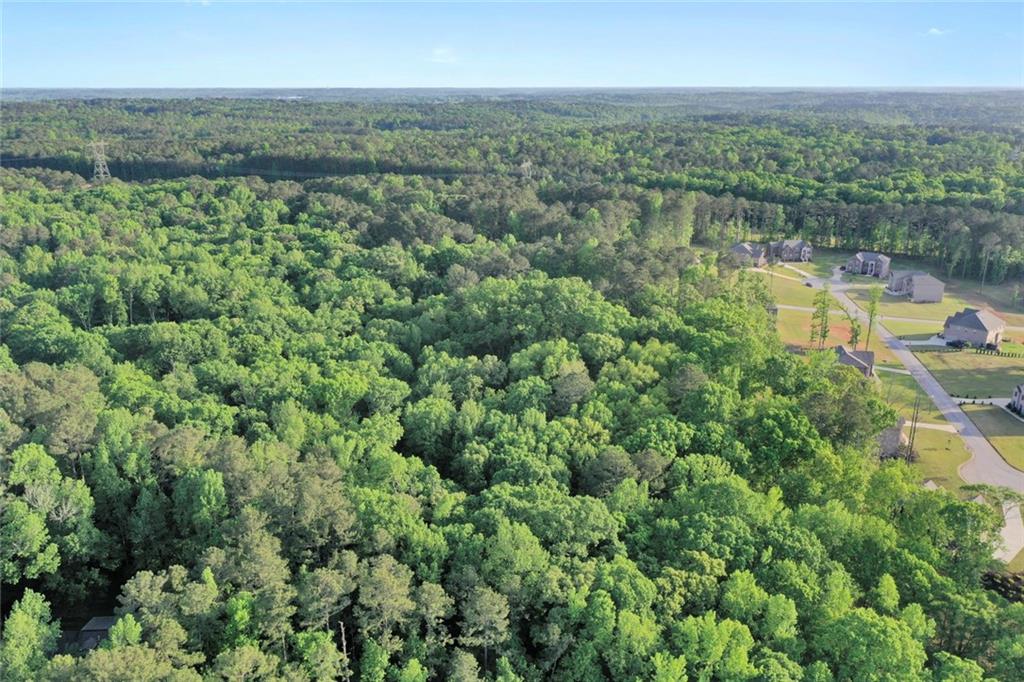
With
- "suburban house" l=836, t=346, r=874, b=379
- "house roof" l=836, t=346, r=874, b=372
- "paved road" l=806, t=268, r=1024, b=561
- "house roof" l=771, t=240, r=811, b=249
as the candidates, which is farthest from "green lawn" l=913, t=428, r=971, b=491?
"house roof" l=771, t=240, r=811, b=249

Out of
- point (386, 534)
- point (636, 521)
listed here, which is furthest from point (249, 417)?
point (636, 521)

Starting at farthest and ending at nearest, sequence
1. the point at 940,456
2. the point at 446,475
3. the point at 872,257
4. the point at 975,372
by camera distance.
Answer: the point at 872,257
the point at 975,372
the point at 940,456
the point at 446,475

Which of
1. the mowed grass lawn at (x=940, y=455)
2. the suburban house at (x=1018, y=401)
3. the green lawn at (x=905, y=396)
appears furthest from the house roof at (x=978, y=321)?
the mowed grass lawn at (x=940, y=455)

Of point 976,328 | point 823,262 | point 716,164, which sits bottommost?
point 976,328

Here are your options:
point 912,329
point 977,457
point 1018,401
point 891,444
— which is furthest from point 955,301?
point 891,444

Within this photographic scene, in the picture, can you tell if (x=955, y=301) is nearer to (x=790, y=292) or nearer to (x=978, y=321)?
(x=978, y=321)

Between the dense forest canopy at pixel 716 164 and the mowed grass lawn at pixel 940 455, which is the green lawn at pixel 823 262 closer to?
the dense forest canopy at pixel 716 164
